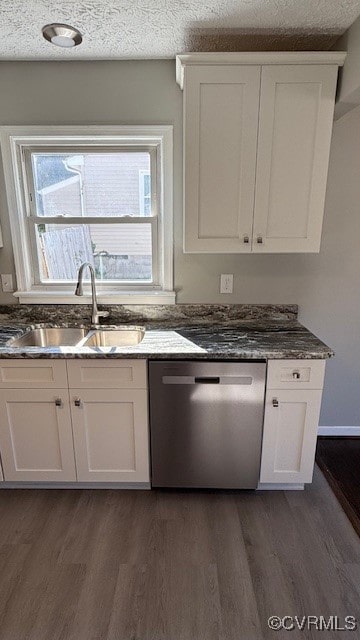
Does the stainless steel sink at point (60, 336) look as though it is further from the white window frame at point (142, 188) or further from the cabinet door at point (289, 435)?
the cabinet door at point (289, 435)

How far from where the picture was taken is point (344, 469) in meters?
2.21

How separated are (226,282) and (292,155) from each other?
2.68 ft

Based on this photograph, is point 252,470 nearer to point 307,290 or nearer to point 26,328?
point 307,290

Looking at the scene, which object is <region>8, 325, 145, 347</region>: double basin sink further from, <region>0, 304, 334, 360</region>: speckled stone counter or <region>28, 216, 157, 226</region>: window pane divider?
<region>28, 216, 157, 226</region>: window pane divider

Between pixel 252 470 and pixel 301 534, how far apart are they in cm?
36

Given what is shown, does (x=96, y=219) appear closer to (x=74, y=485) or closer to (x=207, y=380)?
(x=207, y=380)

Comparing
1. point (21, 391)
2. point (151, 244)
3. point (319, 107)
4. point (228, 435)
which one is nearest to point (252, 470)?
point (228, 435)

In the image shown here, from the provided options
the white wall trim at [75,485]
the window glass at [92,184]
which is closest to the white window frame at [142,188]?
the window glass at [92,184]

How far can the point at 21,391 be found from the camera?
180 centimetres

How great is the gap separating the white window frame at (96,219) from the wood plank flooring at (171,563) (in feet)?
3.92

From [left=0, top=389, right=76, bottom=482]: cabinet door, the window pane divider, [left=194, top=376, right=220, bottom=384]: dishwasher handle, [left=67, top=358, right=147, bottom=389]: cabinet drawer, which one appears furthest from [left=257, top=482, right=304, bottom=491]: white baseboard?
the window pane divider

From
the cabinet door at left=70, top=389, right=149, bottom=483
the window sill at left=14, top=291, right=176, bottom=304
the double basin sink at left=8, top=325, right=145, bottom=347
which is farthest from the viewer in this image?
the window sill at left=14, top=291, right=176, bottom=304

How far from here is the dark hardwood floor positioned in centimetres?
192

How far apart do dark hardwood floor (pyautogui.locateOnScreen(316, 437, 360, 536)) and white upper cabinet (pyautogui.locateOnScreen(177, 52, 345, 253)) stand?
1.39 m
